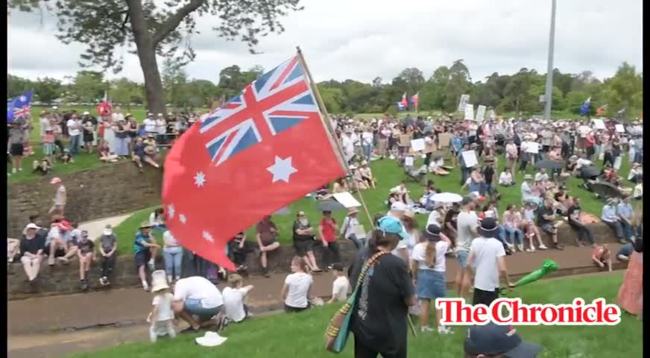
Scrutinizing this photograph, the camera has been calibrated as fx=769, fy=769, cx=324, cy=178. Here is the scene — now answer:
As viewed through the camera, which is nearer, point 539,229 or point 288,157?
point 288,157

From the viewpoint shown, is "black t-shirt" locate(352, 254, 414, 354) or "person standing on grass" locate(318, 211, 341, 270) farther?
"person standing on grass" locate(318, 211, 341, 270)

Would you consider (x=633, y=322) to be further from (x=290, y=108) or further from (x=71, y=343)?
(x=71, y=343)

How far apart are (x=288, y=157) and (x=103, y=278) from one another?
26.0ft

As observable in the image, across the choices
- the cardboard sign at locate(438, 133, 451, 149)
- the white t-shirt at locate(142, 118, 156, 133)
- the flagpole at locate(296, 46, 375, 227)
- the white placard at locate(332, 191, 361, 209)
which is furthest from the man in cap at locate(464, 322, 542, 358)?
the cardboard sign at locate(438, 133, 451, 149)

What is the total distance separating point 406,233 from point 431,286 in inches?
31.1

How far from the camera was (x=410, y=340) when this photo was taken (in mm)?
8320

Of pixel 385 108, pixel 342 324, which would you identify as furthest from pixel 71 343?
pixel 385 108

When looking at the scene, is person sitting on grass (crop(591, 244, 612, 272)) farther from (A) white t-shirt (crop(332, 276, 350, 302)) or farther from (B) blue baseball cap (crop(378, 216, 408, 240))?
(B) blue baseball cap (crop(378, 216, 408, 240))

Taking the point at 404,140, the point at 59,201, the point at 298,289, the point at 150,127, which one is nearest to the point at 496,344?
the point at 298,289

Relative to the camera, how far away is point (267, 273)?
49.1 ft

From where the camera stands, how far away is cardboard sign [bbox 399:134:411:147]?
2542cm

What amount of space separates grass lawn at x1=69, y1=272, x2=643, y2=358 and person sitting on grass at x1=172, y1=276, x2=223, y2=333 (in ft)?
0.93

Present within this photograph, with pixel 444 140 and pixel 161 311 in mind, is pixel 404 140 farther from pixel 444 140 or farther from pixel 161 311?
pixel 161 311

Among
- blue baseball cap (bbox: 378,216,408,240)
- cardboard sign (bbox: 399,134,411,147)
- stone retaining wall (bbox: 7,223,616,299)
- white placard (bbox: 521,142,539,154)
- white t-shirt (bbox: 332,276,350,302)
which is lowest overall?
stone retaining wall (bbox: 7,223,616,299)
